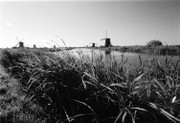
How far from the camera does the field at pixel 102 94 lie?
2.92 feet

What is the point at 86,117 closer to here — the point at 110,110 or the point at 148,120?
the point at 110,110

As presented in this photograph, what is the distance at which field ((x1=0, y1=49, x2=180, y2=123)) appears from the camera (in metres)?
0.89

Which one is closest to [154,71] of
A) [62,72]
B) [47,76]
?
[62,72]

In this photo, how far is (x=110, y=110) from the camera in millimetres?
1125

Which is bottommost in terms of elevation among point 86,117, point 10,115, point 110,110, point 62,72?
point 10,115

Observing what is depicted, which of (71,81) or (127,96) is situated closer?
(127,96)

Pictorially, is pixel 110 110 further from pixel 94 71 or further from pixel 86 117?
pixel 94 71

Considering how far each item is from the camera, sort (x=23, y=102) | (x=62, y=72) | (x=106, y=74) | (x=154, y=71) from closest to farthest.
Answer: (x=106, y=74), (x=154, y=71), (x=62, y=72), (x=23, y=102)

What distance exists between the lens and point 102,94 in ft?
3.77

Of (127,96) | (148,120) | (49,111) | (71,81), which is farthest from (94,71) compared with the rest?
(49,111)

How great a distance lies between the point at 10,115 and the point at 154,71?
7.30 feet

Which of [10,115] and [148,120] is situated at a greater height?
[148,120]

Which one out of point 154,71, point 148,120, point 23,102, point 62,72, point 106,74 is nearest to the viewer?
point 148,120

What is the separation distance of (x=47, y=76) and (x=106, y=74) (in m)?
0.95
